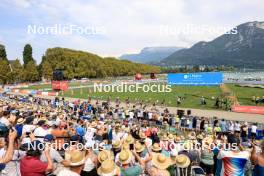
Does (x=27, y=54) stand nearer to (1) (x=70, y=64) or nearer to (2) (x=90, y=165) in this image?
(1) (x=70, y=64)

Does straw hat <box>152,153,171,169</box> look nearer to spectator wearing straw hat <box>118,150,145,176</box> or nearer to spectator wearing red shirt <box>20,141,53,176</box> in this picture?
spectator wearing straw hat <box>118,150,145,176</box>

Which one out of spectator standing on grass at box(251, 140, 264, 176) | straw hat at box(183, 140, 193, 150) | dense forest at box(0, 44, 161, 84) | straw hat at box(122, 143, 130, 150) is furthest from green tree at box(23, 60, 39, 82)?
spectator standing on grass at box(251, 140, 264, 176)

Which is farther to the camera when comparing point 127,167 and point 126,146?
point 126,146

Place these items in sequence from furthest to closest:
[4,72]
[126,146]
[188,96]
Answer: [4,72] < [188,96] < [126,146]

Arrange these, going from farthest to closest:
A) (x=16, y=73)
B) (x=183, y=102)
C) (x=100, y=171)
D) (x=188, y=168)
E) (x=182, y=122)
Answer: (x=16, y=73), (x=183, y=102), (x=182, y=122), (x=188, y=168), (x=100, y=171)

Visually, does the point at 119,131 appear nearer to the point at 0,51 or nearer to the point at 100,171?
the point at 100,171

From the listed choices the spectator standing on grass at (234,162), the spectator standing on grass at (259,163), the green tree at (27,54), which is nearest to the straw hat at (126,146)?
the spectator standing on grass at (234,162)

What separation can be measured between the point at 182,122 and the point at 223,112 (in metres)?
10.3

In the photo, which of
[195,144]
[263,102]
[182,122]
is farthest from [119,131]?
[263,102]

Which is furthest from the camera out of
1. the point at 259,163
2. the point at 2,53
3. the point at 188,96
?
the point at 2,53

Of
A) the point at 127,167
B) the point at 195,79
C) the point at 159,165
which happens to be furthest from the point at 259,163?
the point at 195,79

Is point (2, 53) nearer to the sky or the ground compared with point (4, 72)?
nearer to the sky

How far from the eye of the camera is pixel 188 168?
6.58 metres

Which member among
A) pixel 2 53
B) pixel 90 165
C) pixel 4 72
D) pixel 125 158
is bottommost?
pixel 4 72
